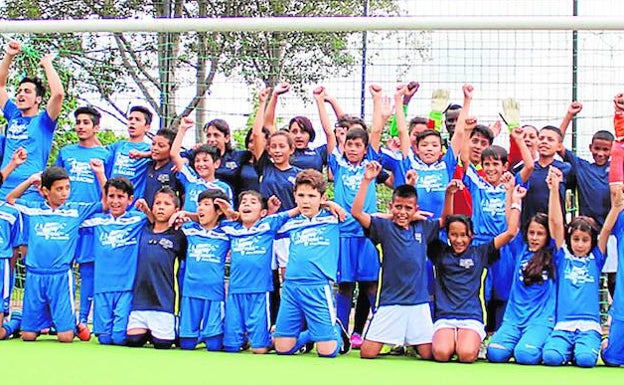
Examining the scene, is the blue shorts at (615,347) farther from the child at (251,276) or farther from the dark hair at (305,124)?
the dark hair at (305,124)

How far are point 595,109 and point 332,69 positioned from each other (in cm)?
275

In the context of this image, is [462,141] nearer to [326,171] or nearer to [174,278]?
[326,171]

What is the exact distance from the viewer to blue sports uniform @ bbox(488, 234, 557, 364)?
5625 millimetres

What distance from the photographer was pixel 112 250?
20.6 feet

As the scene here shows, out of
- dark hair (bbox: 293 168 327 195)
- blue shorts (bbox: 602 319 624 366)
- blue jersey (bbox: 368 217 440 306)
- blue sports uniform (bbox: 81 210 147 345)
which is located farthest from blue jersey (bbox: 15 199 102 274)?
blue shorts (bbox: 602 319 624 366)

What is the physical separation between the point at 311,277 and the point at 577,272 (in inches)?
66.2

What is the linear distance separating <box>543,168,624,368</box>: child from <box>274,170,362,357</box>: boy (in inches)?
53.8

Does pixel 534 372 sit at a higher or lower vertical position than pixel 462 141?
Result: lower

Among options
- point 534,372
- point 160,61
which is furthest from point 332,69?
point 534,372

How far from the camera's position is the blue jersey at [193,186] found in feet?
21.4

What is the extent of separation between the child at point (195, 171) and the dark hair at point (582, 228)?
7.59 ft

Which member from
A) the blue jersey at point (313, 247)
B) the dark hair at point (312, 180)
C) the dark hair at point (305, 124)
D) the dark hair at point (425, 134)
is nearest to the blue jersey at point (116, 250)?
the blue jersey at point (313, 247)

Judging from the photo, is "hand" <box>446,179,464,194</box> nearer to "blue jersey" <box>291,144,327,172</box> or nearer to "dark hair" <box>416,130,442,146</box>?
"dark hair" <box>416,130,442,146</box>

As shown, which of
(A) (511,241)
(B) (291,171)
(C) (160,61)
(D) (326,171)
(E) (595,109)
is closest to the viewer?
(A) (511,241)
